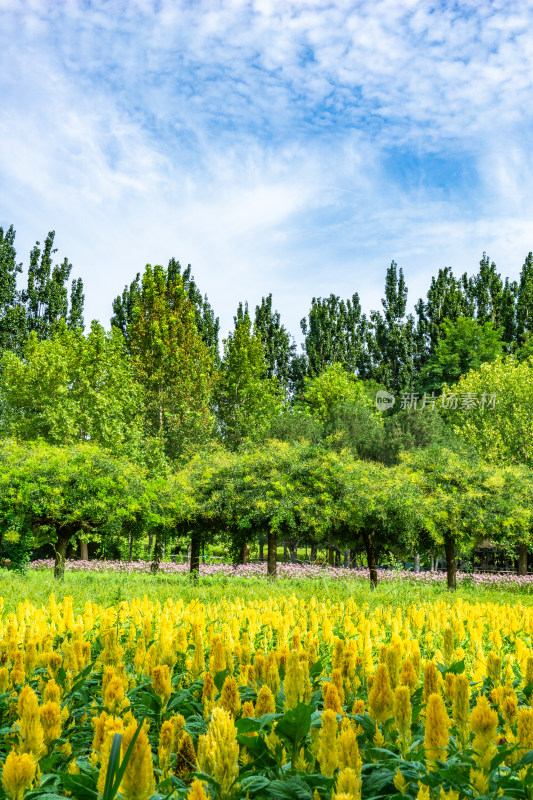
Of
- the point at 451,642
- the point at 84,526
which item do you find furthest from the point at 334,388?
the point at 451,642

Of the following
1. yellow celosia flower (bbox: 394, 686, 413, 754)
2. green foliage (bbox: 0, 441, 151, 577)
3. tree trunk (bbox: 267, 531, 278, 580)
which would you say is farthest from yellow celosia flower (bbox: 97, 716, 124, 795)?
tree trunk (bbox: 267, 531, 278, 580)

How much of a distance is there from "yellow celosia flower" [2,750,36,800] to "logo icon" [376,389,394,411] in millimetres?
42492

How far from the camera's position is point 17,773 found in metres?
1.54

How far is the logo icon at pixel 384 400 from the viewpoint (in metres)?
43.3

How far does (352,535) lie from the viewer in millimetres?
17172

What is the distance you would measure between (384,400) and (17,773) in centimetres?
4337

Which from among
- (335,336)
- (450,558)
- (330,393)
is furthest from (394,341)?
(450,558)

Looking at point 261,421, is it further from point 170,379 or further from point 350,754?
point 350,754

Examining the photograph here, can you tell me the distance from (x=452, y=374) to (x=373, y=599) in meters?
37.9

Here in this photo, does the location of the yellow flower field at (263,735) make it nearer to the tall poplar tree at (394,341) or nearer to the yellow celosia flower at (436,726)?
the yellow celosia flower at (436,726)

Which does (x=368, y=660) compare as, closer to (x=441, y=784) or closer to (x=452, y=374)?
(x=441, y=784)

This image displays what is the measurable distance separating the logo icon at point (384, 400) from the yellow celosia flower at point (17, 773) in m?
42.5

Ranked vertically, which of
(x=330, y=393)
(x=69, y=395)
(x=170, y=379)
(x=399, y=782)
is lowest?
(x=399, y=782)

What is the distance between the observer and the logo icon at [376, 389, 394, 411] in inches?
1706
